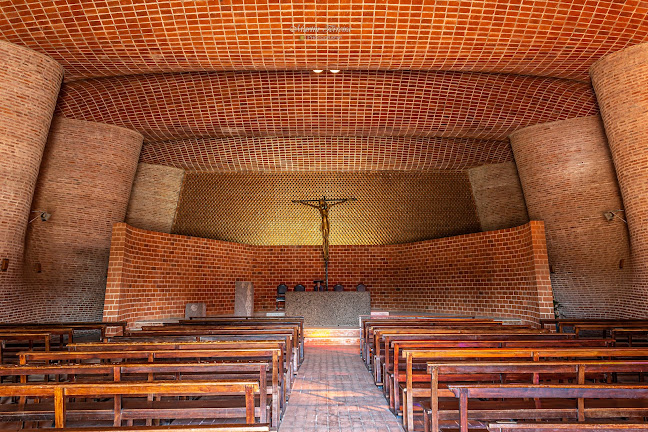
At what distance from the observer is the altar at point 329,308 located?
10852 millimetres

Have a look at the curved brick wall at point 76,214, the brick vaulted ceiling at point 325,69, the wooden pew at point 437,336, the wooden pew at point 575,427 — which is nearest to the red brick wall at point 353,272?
the curved brick wall at point 76,214

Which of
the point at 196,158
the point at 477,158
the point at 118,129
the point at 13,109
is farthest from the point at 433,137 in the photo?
the point at 13,109

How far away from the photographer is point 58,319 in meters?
9.98

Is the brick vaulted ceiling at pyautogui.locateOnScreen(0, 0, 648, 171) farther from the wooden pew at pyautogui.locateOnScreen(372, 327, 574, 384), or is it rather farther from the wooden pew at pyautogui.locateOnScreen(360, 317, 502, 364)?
the wooden pew at pyautogui.locateOnScreen(372, 327, 574, 384)

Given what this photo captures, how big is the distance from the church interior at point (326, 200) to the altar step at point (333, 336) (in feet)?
0.16

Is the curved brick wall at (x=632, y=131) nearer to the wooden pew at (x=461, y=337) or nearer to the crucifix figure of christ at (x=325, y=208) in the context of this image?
the wooden pew at (x=461, y=337)

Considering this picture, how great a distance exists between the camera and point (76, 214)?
10.5 meters

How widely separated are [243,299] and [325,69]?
21.4ft

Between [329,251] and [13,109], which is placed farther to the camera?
[329,251]

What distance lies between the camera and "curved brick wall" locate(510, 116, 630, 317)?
9.90 m

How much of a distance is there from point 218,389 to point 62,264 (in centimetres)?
914

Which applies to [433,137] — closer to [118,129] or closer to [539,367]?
[118,129]

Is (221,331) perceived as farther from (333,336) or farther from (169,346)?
(333,336)

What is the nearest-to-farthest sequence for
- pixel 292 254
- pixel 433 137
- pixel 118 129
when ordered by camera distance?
pixel 118 129 → pixel 433 137 → pixel 292 254
